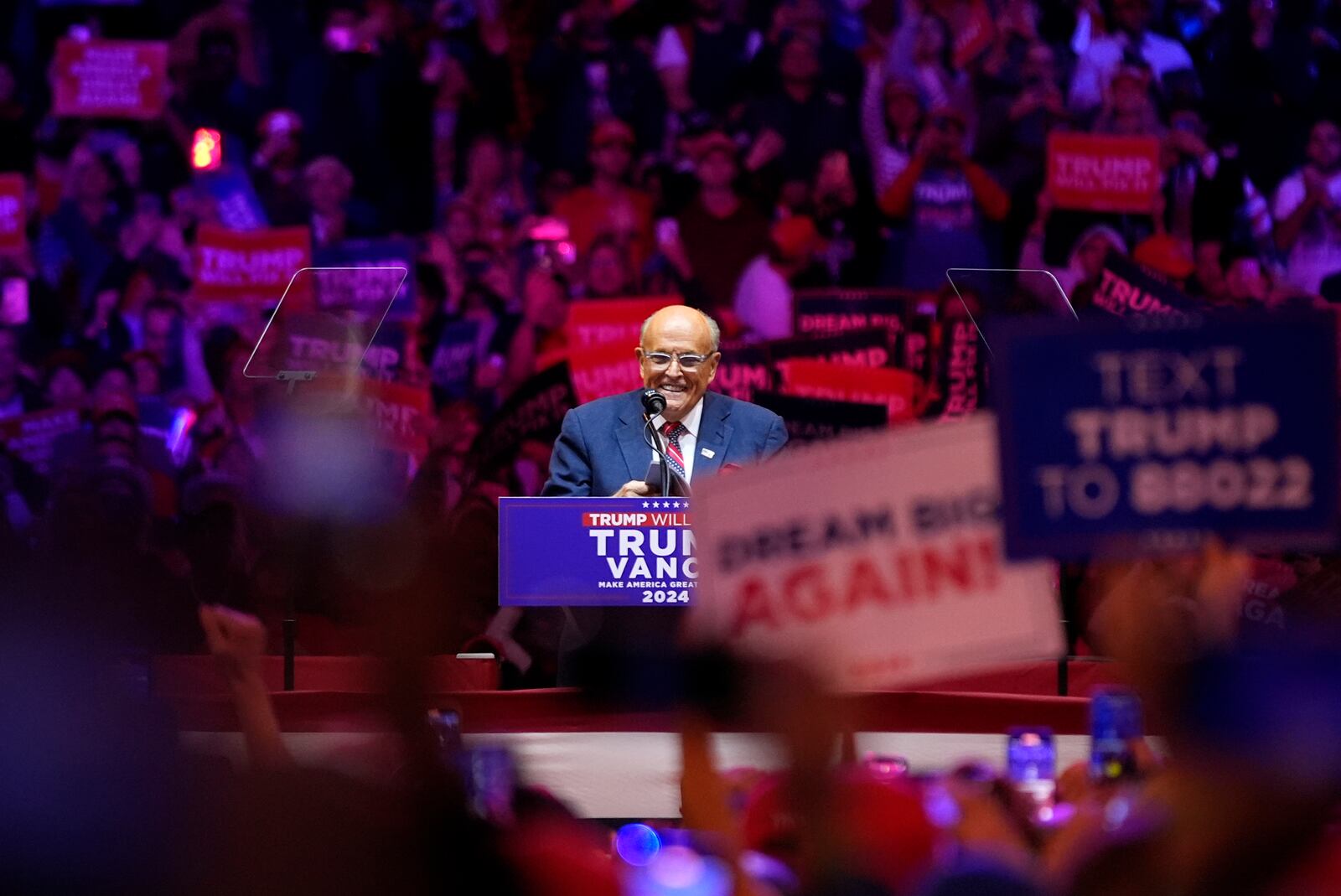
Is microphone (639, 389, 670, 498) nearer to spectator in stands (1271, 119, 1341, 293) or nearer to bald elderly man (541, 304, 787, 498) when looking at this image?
bald elderly man (541, 304, 787, 498)

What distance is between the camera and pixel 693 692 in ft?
4.99

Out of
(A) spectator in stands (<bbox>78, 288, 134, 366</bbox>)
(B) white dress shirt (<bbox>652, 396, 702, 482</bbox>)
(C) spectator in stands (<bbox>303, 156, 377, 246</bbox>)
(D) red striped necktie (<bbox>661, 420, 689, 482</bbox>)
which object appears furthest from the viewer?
(C) spectator in stands (<bbox>303, 156, 377, 246</bbox>)

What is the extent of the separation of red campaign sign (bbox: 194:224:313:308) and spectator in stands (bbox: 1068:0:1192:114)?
11.6 ft

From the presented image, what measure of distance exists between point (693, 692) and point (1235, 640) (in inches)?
17.5

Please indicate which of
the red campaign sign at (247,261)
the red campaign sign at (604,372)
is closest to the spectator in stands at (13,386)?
the red campaign sign at (247,261)

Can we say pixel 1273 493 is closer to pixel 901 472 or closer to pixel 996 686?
pixel 901 472

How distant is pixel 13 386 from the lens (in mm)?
7535

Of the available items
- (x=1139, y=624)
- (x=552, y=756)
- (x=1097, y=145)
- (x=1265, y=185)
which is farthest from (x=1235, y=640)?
(x=1265, y=185)

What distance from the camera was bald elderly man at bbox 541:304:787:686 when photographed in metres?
4.03

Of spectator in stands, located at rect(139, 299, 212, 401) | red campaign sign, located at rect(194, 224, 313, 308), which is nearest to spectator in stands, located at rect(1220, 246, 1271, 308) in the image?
red campaign sign, located at rect(194, 224, 313, 308)

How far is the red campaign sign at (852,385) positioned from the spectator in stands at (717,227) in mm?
2233

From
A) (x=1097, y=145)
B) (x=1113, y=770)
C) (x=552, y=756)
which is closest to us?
(x=1113, y=770)

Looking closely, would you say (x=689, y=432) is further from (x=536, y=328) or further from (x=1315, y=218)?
(x=1315, y=218)

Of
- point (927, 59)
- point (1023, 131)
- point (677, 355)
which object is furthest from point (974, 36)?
point (677, 355)
